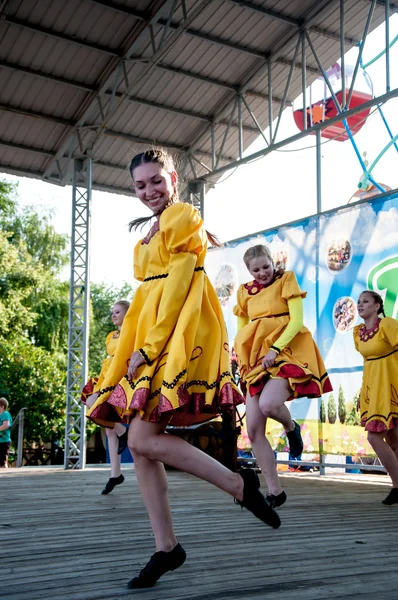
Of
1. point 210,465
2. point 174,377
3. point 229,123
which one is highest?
point 229,123

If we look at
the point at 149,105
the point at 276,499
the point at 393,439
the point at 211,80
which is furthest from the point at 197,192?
the point at 276,499

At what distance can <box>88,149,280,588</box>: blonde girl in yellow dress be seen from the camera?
83.7 inches

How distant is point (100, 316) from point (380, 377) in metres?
30.1

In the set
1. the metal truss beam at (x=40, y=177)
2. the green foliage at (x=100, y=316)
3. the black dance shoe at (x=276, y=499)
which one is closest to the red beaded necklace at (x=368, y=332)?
the black dance shoe at (x=276, y=499)

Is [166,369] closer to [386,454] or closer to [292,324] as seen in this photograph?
[292,324]

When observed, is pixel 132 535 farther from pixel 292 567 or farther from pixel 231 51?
pixel 231 51

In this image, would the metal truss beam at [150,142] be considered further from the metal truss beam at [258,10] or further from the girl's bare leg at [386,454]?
the girl's bare leg at [386,454]

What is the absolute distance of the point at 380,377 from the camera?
15.5 ft

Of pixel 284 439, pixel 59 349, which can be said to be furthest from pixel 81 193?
pixel 59 349

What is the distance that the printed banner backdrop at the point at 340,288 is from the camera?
6.57 m

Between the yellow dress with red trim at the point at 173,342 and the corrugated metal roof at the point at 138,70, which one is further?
the corrugated metal roof at the point at 138,70

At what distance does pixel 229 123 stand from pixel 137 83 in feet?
4.18

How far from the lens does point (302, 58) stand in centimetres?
809

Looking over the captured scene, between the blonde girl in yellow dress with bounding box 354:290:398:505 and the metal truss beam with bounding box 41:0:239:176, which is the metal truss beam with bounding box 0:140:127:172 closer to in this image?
the metal truss beam with bounding box 41:0:239:176
